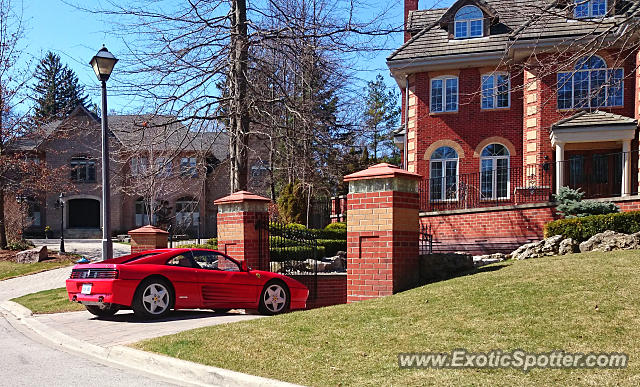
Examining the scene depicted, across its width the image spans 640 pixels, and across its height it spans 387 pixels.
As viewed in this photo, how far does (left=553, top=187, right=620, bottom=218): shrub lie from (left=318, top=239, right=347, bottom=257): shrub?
7793mm

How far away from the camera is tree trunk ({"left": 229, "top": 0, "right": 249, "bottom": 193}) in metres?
16.0

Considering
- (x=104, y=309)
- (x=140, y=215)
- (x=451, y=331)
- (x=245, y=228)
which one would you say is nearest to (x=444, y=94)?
(x=245, y=228)

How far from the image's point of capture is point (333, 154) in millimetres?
17422

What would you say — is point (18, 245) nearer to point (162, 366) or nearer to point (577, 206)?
point (577, 206)

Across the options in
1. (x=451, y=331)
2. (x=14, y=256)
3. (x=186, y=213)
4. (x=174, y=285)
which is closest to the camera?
(x=451, y=331)

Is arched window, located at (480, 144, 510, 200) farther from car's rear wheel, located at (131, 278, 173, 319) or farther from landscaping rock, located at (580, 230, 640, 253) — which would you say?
car's rear wheel, located at (131, 278, 173, 319)

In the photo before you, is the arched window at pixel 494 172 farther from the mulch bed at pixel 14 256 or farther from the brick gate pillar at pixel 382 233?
the mulch bed at pixel 14 256

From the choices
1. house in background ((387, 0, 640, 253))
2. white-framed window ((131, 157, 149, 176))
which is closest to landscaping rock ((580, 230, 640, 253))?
house in background ((387, 0, 640, 253))

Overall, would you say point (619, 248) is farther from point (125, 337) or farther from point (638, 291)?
point (125, 337)

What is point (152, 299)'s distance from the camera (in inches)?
402

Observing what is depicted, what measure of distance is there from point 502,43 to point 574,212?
986 centimetres

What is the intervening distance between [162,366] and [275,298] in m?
4.92

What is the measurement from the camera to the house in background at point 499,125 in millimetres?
20250

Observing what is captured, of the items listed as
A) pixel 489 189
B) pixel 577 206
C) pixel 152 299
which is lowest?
pixel 152 299
